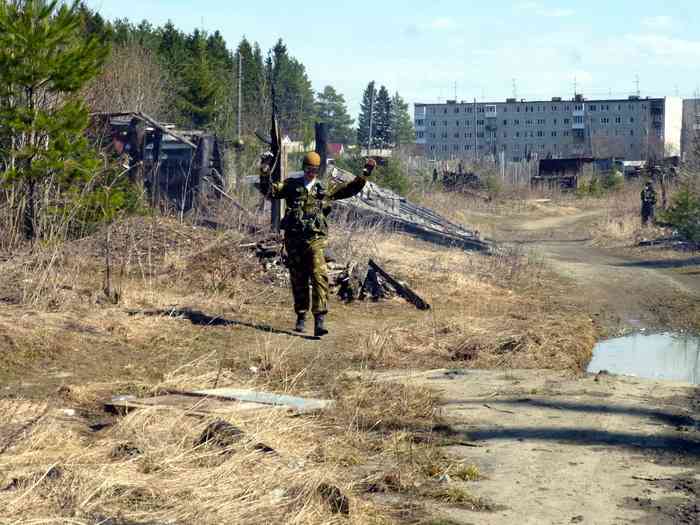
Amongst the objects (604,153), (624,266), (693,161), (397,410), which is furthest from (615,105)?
(397,410)

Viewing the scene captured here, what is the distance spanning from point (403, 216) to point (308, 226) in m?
17.9

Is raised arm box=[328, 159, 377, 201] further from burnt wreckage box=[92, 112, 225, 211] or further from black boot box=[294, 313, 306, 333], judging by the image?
burnt wreckage box=[92, 112, 225, 211]

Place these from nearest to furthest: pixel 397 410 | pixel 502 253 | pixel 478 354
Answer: pixel 397 410 < pixel 478 354 < pixel 502 253

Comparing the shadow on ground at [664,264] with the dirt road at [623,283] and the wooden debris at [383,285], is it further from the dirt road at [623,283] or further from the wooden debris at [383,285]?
the wooden debris at [383,285]

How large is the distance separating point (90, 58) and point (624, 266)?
11.8 meters

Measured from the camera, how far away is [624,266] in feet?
68.5

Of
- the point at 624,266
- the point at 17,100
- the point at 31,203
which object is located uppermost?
the point at 17,100

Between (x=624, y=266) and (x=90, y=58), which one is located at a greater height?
(x=90, y=58)

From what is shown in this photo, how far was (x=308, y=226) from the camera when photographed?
9.94 m

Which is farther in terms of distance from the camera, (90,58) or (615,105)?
(615,105)

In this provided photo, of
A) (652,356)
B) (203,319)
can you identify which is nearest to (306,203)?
(203,319)

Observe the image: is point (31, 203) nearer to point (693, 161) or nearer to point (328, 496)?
point (328, 496)

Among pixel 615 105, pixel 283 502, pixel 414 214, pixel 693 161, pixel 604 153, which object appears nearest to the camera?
pixel 283 502

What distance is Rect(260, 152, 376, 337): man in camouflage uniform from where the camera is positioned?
Answer: 32.7 feet
